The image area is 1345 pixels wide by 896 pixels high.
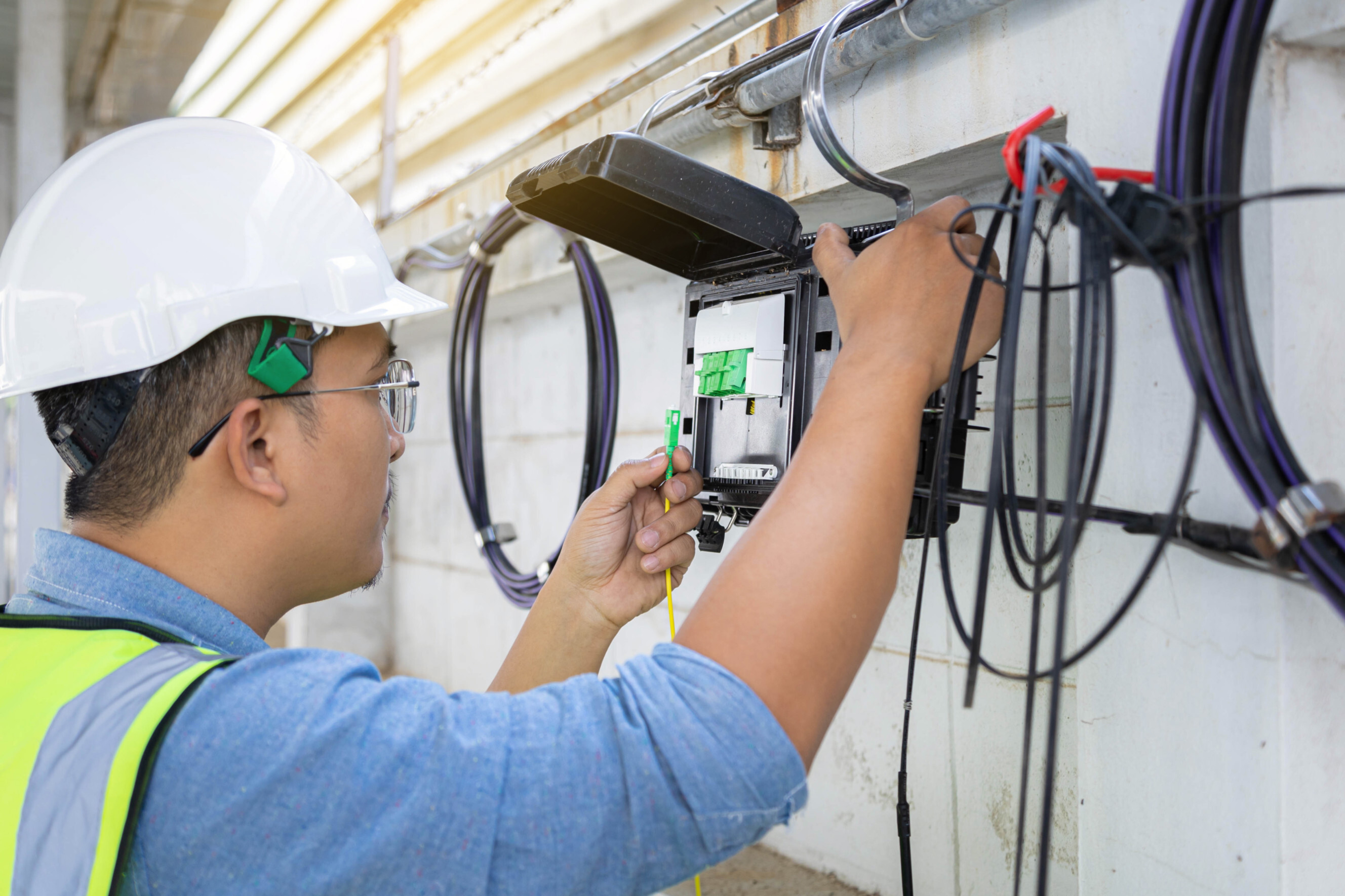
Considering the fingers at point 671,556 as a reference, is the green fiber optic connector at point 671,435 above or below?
above

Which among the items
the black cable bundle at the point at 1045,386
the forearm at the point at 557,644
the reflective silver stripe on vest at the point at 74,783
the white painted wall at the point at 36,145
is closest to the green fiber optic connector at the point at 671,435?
the forearm at the point at 557,644

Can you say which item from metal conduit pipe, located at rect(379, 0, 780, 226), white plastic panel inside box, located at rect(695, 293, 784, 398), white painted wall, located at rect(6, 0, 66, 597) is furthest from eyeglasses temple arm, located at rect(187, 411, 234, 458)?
white painted wall, located at rect(6, 0, 66, 597)

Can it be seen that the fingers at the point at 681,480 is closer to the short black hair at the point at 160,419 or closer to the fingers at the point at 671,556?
the fingers at the point at 671,556

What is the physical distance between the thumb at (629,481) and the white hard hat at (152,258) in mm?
276

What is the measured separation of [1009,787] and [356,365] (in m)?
0.85

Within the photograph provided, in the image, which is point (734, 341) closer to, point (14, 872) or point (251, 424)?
point (251, 424)

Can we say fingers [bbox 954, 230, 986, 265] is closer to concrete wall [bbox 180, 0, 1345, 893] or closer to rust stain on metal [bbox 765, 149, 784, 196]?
concrete wall [bbox 180, 0, 1345, 893]

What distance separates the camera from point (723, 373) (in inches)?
A: 35.5

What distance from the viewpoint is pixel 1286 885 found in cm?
63

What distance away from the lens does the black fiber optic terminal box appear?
30.6 inches

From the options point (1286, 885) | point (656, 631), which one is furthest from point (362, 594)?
point (1286, 885)

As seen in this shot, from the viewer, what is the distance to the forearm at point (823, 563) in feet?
1.82

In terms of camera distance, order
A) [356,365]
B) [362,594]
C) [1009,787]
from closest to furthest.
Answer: [356,365], [1009,787], [362,594]

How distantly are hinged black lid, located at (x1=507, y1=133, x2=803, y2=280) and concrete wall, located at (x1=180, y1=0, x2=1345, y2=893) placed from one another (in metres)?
0.22
